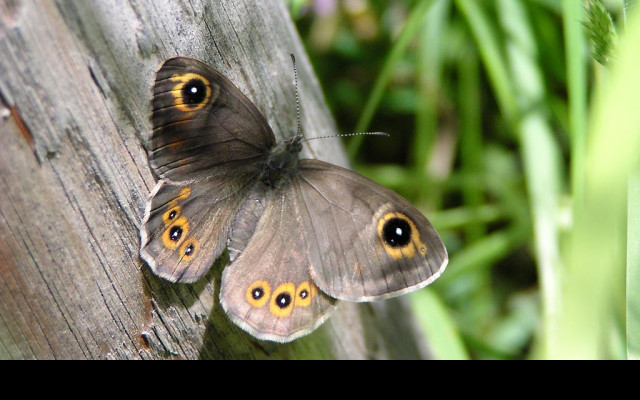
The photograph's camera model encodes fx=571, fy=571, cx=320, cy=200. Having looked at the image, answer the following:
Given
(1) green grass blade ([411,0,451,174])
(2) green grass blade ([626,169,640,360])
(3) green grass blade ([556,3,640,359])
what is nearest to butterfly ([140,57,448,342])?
(2) green grass blade ([626,169,640,360])

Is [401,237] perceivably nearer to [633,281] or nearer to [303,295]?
[303,295]

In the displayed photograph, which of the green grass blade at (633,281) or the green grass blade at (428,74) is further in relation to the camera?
the green grass blade at (428,74)

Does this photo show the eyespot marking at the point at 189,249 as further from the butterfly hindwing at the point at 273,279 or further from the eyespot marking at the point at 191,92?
the eyespot marking at the point at 191,92

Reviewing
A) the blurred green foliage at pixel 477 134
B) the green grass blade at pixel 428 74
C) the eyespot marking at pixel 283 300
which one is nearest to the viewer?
the eyespot marking at pixel 283 300

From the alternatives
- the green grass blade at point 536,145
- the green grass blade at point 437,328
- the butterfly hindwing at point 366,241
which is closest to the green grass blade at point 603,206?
the butterfly hindwing at point 366,241

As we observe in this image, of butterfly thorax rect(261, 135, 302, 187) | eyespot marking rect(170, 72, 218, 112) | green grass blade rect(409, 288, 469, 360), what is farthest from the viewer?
green grass blade rect(409, 288, 469, 360)

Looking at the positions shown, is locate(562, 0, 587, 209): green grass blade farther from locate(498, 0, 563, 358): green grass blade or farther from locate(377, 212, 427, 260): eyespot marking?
locate(498, 0, 563, 358): green grass blade

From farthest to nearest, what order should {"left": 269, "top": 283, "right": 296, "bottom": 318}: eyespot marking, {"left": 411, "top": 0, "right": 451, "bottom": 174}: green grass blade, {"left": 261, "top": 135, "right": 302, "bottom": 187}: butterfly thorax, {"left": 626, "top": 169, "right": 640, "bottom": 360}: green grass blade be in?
{"left": 411, "top": 0, "right": 451, "bottom": 174}: green grass blade < {"left": 261, "top": 135, "right": 302, "bottom": 187}: butterfly thorax < {"left": 269, "top": 283, "right": 296, "bottom": 318}: eyespot marking < {"left": 626, "top": 169, "right": 640, "bottom": 360}: green grass blade
